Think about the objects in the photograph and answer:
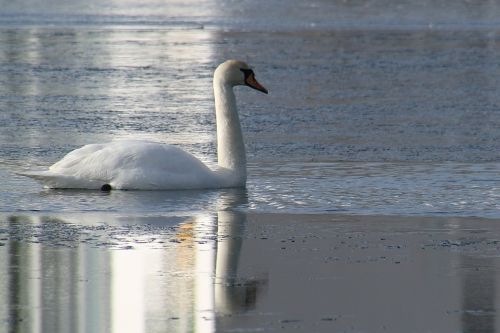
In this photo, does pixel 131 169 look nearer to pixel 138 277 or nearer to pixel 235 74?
pixel 235 74

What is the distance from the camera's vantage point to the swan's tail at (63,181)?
28.4 feet

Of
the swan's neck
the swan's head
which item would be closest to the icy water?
the swan's neck

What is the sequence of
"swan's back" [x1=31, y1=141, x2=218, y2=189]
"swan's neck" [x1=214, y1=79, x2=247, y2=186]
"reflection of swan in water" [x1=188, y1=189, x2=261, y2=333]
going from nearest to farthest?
"reflection of swan in water" [x1=188, y1=189, x2=261, y2=333] → "swan's back" [x1=31, y1=141, x2=218, y2=189] → "swan's neck" [x1=214, y1=79, x2=247, y2=186]

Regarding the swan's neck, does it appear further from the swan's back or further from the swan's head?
the swan's back

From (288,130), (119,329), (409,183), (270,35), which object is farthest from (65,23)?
(119,329)

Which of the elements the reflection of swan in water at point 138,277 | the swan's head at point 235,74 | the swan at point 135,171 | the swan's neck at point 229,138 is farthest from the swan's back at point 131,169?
the reflection of swan in water at point 138,277

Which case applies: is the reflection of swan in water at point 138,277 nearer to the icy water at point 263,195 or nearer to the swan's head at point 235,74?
the icy water at point 263,195

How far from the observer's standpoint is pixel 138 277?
571 cm

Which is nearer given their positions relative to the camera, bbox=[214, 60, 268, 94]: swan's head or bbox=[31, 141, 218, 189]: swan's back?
bbox=[31, 141, 218, 189]: swan's back

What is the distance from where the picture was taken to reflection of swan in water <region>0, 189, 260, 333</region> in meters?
4.96

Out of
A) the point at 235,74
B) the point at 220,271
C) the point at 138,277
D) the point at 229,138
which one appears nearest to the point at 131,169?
the point at 229,138

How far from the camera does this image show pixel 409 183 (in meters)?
9.00

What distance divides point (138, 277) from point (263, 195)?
289cm

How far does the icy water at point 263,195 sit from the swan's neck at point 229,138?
169mm
